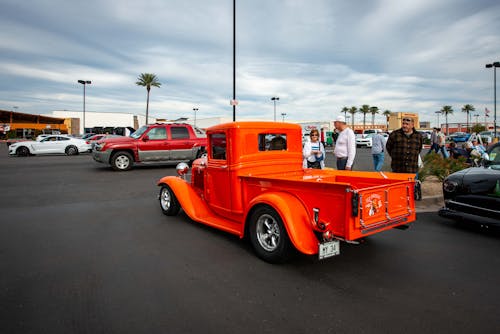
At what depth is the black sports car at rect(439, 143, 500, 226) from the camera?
177 inches

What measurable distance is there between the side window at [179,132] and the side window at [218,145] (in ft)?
29.1

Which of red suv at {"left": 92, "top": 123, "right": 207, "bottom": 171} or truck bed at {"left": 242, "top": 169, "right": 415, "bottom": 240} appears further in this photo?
red suv at {"left": 92, "top": 123, "right": 207, "bottom": 171}

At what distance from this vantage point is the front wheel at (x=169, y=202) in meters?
5.86

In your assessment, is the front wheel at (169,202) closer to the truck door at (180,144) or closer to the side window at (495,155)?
the side window at (495,155)

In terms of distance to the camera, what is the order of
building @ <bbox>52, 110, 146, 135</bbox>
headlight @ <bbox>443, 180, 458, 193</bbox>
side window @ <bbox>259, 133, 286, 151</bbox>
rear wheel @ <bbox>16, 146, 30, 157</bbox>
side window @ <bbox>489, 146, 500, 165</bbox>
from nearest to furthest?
side window @ <bbox>259, 133, 286, 151</bbox> < headlight @ <bbox>443, 180, 458, 193</bbox> < side window @ <bbox>489, 146, 500, 165</bbox> < rear wheel @ <bbox>16, 146, 30, 157</bbox> < building @ <bbox>52, 110, 146, 135</bbox>


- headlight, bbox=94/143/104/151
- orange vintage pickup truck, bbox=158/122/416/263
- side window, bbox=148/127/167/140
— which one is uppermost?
side window, bbox=148/127/167/140

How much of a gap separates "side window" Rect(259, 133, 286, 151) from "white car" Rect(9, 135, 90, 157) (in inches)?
849

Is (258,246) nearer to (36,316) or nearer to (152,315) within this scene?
(152,315)

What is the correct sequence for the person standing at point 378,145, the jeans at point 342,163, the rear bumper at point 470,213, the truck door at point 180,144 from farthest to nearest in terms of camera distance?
the truck door at point 180,144
the person standing at point 378,145
the jeans at point 342,163
the rear bumper at point 470,213

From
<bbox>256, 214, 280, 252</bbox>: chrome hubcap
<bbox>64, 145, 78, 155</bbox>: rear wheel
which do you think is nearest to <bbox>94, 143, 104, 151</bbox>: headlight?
<bbox>256, 214, 280, 252</bbox>: chrome hubcap

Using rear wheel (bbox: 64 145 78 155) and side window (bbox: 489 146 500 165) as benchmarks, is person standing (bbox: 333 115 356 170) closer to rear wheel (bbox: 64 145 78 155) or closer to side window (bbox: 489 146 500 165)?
side window (bbox: 489 146 500 165)

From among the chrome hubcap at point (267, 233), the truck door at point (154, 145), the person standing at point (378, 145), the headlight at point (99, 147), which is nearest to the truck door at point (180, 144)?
Result: the truck door at point (154, 145)

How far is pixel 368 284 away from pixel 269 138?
2466mm

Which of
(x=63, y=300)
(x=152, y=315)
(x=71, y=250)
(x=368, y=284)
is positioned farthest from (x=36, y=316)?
(x=368, y=284)
